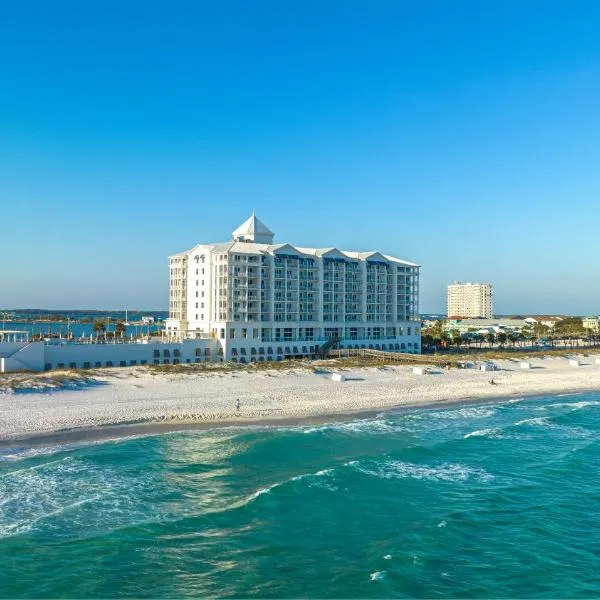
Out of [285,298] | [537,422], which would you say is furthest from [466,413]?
[285,298]

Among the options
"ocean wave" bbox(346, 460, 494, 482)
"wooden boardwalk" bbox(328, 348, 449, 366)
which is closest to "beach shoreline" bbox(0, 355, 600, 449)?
"wooden boardwalk" bbox(328, 348, 449, 366)

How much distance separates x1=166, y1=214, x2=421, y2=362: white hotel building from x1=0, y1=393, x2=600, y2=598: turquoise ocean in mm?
36042

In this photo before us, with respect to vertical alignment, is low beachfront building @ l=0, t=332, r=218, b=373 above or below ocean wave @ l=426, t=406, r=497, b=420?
above

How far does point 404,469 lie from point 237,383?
2566 cm

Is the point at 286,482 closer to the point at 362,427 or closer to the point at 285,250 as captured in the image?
the point at 362,427

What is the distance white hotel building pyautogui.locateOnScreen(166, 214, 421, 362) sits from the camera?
249ft

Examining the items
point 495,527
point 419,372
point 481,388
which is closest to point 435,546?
point 495,527

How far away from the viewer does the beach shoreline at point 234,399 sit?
4000 cm

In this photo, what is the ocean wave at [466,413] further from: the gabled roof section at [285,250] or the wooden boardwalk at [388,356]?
the gabled roof section at [285,250]

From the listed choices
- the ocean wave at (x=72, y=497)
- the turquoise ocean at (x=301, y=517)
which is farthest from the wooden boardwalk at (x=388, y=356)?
the ocean wave at (x=72, y=497)

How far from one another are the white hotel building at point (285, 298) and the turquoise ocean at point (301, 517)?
36042 mm

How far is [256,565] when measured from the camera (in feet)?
70.8

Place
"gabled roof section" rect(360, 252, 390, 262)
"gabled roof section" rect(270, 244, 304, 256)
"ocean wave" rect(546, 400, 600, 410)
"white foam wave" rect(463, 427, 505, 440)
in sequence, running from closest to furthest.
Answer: "white foam wave" rect(463, 427, 505, 440) → "ocean wave" rect(546, 400, 600, 410) → "gabled roof section" rect(270, 244, 304, 256) → "gabled roof section" rect(360, 252, 390, 262)

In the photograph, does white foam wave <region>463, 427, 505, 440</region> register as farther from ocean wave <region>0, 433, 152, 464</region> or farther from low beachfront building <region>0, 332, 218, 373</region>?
low beachfront building <region>0, 332, 218, 373</region>
